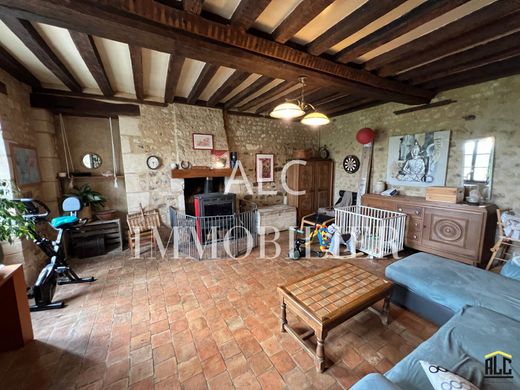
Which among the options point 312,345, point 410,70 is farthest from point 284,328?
point 410,70

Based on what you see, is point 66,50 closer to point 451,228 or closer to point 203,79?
point 203,79

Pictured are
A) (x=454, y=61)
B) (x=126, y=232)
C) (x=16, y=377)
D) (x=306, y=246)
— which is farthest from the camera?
(x=126, y=232)

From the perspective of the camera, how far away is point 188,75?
10.8 feet

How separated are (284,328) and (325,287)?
57 cm

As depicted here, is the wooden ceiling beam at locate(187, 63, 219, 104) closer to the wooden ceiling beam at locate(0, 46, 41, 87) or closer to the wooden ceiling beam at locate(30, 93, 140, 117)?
the wooden ceiling beam at locate(30, 93, 140, 117)

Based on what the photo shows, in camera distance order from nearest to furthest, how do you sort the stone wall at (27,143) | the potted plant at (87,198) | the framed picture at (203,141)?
the stone wall at (27,143) → the potted plant at (87,198) → the framed picture at (203,141)

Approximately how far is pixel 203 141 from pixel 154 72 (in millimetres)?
1615

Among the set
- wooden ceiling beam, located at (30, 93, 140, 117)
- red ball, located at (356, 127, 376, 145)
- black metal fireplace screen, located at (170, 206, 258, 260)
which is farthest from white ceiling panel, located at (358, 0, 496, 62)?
wooden ceiling beam, located at (30, 93, 140, 117)

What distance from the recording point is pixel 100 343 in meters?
1.96

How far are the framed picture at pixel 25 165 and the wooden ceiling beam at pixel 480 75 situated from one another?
6214 millimetres

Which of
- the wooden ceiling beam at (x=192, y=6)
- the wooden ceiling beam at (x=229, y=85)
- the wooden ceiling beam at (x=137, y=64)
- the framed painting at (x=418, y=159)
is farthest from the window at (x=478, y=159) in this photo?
the wooden ceiling beam at (x=137, y=64)

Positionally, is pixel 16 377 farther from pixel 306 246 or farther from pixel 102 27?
pixel 306 246

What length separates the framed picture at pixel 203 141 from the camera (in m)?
4.50

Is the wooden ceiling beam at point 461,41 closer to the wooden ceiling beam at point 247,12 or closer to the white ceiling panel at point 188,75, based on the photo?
the wooden ceiling beam at point 247,12
